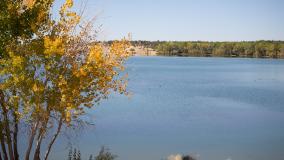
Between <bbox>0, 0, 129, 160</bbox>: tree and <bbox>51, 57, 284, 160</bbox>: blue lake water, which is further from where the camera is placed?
<bbox>51, 57, 284, 160</bbox>: blue lake water

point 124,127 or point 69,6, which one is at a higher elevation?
point 69,6

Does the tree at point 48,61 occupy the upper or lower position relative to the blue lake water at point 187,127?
upper

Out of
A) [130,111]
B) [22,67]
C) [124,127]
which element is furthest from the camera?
[130,111]

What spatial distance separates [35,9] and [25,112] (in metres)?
3.19

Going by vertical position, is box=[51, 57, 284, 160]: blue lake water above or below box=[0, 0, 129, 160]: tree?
below

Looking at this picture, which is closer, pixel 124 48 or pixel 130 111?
pixel 124 48

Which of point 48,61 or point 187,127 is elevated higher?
point 48,61

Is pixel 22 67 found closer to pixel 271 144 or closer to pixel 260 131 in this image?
pixel 271 144

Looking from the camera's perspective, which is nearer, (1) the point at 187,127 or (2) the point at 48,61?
(2) the point at 48,61

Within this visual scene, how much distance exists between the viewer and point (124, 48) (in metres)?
12.2

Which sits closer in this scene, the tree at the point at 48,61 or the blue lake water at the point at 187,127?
the tree at the point at 48,61

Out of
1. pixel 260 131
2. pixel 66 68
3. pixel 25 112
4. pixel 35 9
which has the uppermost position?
pixel 35 9

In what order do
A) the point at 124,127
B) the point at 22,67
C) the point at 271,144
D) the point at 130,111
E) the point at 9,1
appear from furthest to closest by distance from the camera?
1. the point at 130,111
2. the point at 124,127
3. the point at 271,144
4. the point at 9,1
5. the point at 22,67

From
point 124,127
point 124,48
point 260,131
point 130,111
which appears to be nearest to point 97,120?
point 124,127
